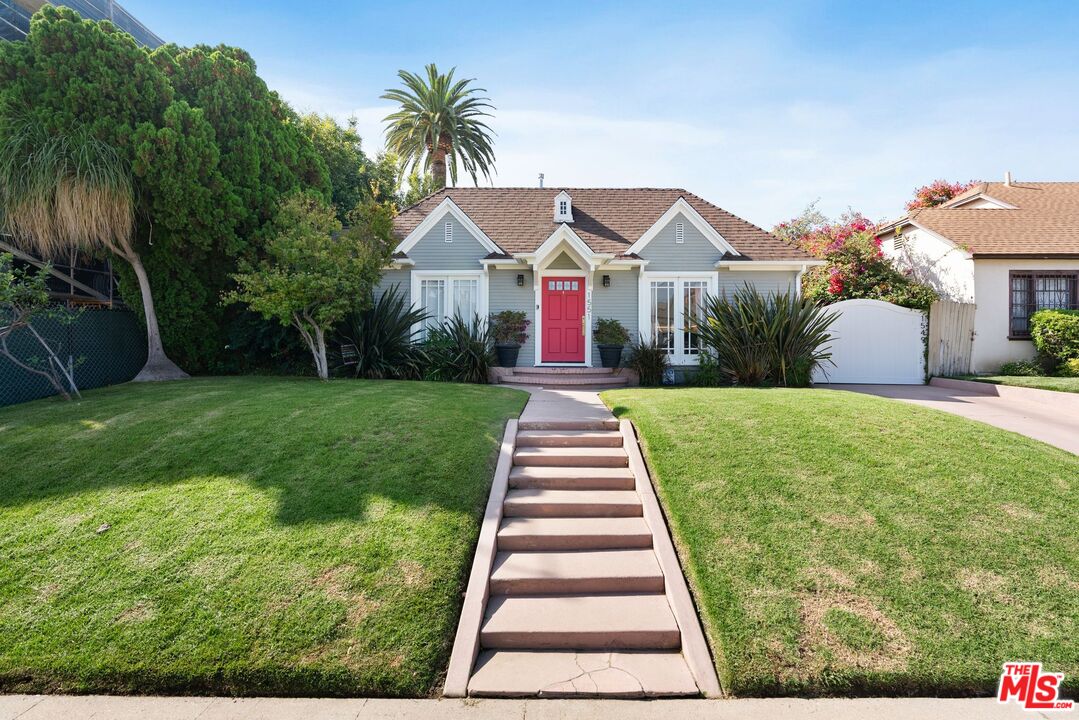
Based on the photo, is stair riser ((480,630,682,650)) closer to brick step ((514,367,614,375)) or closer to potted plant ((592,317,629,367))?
brick step ((514,367,614,375))

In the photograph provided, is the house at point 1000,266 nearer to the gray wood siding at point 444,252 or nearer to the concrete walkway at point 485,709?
the gray wood siding at point 444,252

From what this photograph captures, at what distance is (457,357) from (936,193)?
74.6 ft

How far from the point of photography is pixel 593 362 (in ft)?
47.3

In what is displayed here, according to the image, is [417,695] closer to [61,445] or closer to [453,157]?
[61,445]

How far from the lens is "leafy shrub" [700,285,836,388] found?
11773mm

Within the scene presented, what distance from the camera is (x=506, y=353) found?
1388cm

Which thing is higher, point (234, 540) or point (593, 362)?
point (593, 362)

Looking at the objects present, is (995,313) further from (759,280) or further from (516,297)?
(516,297)

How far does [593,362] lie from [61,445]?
10.7 metres

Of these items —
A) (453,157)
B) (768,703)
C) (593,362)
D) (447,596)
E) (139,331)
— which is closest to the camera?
(768,703)

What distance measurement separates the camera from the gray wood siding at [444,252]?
1450cm

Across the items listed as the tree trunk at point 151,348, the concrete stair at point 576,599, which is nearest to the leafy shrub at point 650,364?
the concrete stair at point 576,599

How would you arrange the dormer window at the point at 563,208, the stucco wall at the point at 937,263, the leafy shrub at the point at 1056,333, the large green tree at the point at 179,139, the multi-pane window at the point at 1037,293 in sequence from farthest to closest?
the dormer window at the point at 563,208, the stucco wall at the point at 937,263, the multi-pane window at the point at 1037,293, the leafy shrub at the point at 1056,333, the large green tree at the point at 179,139

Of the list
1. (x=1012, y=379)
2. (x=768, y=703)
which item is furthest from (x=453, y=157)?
(x=768, y=703)
